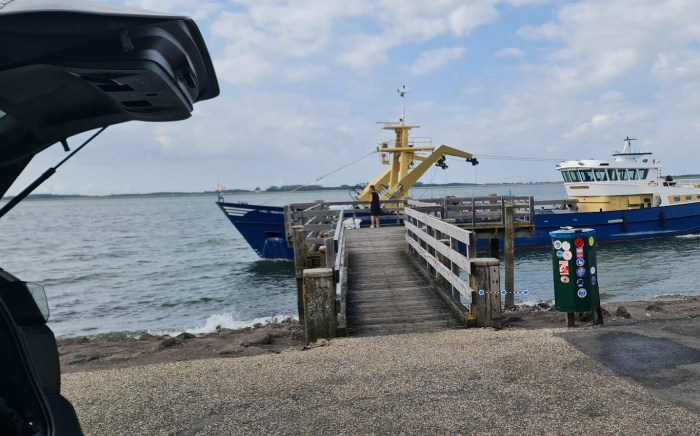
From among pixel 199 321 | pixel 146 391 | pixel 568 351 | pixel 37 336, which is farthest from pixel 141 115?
pixel 199 321

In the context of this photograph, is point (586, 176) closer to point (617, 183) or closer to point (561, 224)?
point (617, 183)

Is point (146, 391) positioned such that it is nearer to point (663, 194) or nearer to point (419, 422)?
point (419, 422)

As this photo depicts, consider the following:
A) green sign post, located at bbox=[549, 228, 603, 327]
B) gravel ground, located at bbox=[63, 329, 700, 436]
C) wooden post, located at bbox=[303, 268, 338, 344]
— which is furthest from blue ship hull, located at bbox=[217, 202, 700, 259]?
gravel ground, located at bbox=[63, 329, 700, 436]

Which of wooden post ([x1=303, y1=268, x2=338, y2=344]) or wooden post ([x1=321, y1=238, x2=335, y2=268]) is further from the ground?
wooden post ([x1=321, y1=238, x2=335, y2=268])

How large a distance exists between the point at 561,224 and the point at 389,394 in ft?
84.0

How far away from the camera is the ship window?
30.7 metres

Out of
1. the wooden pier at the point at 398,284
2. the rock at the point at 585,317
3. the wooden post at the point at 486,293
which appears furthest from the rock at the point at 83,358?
the rock at the point at 585,317

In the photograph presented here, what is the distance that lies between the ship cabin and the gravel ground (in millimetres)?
26454

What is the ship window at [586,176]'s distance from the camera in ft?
101

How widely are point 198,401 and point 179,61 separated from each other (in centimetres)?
321

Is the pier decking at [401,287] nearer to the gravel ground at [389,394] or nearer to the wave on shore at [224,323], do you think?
A: the gravel ground at [389,394]

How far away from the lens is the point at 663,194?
106 ft

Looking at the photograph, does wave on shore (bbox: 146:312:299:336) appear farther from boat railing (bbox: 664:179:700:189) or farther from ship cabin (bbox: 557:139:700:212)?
boat railing (bbox: 664:179:700:189)

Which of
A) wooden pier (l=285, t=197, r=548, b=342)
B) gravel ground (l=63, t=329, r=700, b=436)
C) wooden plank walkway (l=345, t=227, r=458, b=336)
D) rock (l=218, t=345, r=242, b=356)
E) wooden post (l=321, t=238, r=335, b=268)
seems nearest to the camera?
gravel ground (l=63, t=329, r=700, b=436)
